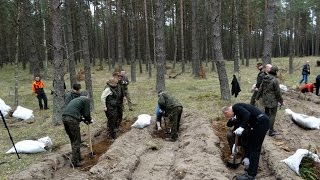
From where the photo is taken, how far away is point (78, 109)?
9.38 metres

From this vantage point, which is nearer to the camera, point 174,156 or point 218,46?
point 174,156

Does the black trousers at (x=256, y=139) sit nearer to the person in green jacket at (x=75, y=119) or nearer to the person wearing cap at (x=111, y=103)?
the person in green jacket at (x=75, y=119)

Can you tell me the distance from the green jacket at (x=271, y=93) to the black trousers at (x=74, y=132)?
5.03 metres

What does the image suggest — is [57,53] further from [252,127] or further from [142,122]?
[252,127]

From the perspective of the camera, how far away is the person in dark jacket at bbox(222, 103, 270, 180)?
7.57 metres

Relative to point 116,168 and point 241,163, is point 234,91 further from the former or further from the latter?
point 116,168

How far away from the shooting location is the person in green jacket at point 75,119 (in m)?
9.20

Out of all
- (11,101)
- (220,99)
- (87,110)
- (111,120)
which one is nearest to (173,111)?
(111,120)

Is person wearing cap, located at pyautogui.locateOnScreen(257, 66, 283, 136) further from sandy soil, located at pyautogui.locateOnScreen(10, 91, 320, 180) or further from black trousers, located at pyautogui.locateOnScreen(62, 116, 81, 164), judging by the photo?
black trousers, located at pyautogui.locateOnScreen(62, 116, 81, 164)

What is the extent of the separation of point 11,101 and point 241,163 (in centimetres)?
1806

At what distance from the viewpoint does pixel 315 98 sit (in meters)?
18.1

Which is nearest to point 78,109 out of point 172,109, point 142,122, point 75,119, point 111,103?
point 75,119

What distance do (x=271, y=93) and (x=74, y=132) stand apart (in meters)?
5.29

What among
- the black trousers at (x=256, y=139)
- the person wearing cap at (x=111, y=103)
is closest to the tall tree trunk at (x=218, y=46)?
the person wearing cap at (x=111, y=103)
